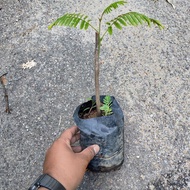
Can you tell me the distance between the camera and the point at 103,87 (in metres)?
2.62

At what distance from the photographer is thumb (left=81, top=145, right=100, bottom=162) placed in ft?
6.00

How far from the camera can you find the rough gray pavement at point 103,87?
2.22 metres

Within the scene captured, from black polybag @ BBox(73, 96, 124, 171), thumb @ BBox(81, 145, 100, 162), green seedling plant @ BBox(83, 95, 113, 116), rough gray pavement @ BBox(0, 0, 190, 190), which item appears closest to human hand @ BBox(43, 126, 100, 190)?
thumb @ BBox(81, 145, 100, 162)

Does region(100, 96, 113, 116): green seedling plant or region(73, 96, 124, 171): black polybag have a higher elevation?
region(100, 96, 113, 116): green seedling plant

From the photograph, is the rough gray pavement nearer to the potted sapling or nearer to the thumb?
the potted sapling

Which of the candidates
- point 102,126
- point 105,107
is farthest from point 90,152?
point 105,107

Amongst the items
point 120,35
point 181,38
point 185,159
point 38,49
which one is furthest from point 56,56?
point 185,159

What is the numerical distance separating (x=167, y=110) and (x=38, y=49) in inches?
50.8

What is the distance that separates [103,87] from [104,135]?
31.2 inches

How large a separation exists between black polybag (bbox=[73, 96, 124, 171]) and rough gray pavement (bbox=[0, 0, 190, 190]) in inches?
7.7

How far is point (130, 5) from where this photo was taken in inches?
125

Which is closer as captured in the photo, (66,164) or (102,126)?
(66,164)

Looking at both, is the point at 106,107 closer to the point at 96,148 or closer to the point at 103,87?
the point at 96,148

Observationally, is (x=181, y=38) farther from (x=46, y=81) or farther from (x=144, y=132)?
(x=46, y=81)
